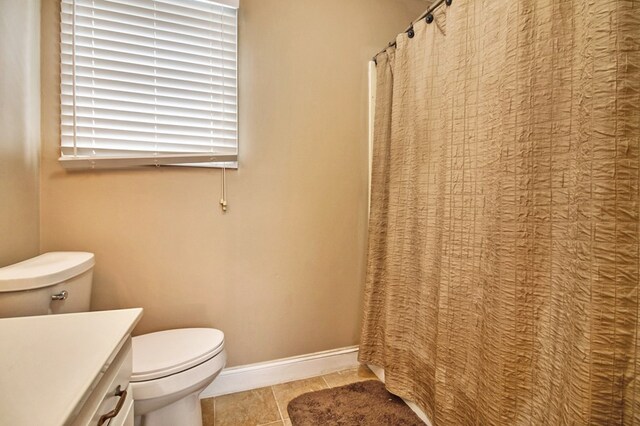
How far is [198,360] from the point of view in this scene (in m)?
1.14

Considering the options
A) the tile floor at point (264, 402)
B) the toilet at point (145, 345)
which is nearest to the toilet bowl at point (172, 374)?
the toilet at point (145, 345)

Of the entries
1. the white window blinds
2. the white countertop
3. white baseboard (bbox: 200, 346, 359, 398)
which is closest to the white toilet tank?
the white countertop

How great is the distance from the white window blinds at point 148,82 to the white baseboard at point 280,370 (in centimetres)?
119

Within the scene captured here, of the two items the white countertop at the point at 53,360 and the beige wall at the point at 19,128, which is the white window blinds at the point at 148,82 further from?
the white countertop at the point at 53,360

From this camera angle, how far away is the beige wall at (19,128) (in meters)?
1.09

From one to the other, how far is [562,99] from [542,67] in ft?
0.39

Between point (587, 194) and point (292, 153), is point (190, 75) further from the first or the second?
point (587, 194)

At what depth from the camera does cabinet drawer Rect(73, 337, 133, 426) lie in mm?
531

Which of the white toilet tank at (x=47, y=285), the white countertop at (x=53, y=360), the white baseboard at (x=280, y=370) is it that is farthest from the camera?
the white baseboard at (x=280, y=370)

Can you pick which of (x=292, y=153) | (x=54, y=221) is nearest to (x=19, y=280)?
(x=54, y=221)

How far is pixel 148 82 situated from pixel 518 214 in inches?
66.9

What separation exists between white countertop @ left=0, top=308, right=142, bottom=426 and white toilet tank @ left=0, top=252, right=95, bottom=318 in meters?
0.25

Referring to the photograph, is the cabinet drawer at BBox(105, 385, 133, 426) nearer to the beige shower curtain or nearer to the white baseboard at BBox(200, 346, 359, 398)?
the white baseboard at BBox(200, 346, 359, 398)

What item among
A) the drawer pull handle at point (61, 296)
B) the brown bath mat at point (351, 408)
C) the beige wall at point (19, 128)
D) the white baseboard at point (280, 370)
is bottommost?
the brown bath mat at point (351, 408)
